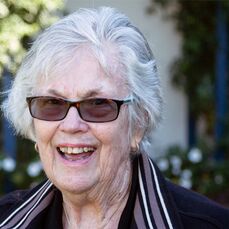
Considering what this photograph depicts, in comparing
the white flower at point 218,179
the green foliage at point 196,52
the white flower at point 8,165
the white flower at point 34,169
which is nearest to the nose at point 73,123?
the white flower at point 34,169

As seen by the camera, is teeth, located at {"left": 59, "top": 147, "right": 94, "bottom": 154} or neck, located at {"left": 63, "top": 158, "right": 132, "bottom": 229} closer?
teeth, located at {"left": 59, "top": 147, "right": 94, "bottom": 154}

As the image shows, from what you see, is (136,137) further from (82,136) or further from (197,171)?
(197,171)

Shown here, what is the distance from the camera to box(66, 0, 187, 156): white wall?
26.0ft

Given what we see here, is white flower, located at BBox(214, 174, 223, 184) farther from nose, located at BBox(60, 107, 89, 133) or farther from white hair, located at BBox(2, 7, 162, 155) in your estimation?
nose, located at BBox(60, 107, 89, 133)

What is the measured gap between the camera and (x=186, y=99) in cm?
825

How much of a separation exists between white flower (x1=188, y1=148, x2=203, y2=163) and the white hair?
4.56m

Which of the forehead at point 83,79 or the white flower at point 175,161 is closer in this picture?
the forehead at point 83,79

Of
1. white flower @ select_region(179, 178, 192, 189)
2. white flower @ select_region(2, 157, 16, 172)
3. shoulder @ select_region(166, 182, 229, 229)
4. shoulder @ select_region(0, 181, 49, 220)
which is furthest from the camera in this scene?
white flower @ select_region(2, 157, 16, 172)

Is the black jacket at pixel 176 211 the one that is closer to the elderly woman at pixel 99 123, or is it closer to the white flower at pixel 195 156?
the elderly woman at pixel 99 123

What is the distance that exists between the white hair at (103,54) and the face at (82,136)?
0.04 metres

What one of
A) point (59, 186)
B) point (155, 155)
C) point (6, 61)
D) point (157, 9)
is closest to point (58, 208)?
point (59, 186)

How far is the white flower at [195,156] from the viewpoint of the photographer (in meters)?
7.46

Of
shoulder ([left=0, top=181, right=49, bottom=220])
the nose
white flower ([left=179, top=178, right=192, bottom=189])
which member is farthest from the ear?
white flower ([left=179, top=178, right=192, bottom=189])

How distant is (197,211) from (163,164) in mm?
4462
